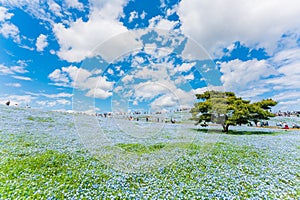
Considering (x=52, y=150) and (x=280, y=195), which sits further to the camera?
(x=52, y=150)

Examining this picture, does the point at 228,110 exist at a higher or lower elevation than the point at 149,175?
higher

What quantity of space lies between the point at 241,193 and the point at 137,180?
424 centimetres

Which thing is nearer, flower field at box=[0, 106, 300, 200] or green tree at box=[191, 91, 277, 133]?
flower field at box=[0, 106, 300, 200]

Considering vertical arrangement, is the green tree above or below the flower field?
above

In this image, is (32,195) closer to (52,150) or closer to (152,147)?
(52,150)

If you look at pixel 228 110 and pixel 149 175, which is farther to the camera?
pixel 228 110

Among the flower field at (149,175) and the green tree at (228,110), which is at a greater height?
the green tree at (228,110)

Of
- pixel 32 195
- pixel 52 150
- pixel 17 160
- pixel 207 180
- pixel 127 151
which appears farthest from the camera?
pixel 127 151

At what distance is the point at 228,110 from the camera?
82.3 feet

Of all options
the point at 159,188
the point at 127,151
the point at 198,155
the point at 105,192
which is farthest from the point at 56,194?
the point at 198,155

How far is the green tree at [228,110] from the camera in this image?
2438 cm

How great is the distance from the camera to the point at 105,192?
6.86 m

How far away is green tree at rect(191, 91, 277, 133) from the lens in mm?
24375

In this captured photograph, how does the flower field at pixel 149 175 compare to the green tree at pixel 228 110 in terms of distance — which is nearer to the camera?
the flower field at pixel 149 175
